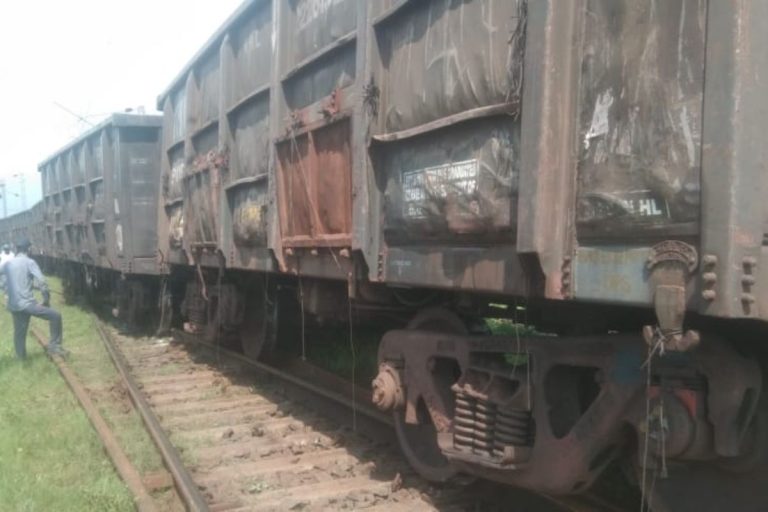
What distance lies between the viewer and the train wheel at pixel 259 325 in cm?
827

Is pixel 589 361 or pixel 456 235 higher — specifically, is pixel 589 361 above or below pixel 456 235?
below

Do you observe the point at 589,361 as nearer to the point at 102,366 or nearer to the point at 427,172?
the point at 427,172

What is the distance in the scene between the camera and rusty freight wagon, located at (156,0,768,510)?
224 centimetres

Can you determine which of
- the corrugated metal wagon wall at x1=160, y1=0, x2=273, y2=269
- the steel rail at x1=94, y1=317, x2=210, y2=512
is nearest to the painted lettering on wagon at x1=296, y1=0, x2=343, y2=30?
the corrugated metal wagon wall at x1=160, y1=0, x2=273, y2=269

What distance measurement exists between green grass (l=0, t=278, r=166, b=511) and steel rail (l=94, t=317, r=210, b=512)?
95mm

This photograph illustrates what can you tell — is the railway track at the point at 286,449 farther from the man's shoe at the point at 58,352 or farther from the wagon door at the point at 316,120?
the man's shoe at the point at 58,352

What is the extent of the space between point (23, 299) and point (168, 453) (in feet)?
19.1

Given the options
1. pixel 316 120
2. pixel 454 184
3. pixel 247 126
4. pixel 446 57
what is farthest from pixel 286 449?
pixel 446 57

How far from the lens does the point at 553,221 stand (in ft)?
9.04

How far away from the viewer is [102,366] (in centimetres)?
956

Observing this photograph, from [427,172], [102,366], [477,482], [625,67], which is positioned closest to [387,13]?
[427,172]

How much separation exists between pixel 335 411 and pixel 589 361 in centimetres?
362

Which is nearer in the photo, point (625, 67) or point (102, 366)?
point (625, 67)

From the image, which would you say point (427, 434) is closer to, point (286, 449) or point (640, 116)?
point (286, 449)
